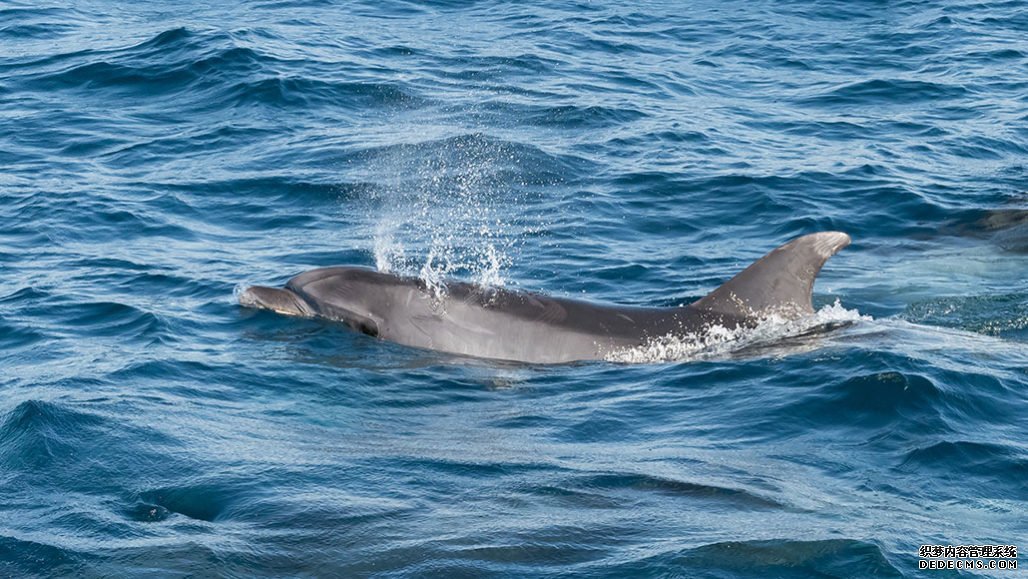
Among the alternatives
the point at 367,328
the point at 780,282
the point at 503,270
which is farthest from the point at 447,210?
the point at 780,282

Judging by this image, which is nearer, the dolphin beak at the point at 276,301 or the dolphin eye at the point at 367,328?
the dolphin eye at the point at 367,328

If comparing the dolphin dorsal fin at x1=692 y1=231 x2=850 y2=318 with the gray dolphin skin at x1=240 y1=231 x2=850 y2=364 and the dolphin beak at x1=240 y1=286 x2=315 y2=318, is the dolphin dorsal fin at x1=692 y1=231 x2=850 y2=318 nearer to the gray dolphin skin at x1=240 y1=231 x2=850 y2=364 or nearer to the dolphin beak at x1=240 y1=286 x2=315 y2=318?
the gray dolphin skin at x1=240 y1=231 x2=850 y2=364

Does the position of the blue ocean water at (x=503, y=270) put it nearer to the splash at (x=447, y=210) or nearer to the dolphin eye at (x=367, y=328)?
the splash at (x=447, y=210)

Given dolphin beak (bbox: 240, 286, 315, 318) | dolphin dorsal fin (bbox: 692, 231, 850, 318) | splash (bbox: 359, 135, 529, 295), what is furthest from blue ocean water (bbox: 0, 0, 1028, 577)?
dolphin dorsal fin (bbox: 692, 231, 850, 318)

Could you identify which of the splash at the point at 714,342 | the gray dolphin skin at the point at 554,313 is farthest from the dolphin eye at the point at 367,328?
the splash at the point at 714,342

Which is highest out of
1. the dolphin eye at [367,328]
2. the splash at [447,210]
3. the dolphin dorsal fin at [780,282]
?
the dolphin dorsal fin at [780,282]

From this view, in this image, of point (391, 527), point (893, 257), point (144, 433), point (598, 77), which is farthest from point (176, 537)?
point (598, 77)

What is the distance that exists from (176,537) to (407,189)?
36.6 ft

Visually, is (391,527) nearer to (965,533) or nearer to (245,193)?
(965,533)

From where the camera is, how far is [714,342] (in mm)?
13094

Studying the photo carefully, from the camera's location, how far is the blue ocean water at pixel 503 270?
30.3 feet

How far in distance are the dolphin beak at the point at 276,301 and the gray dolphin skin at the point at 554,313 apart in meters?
0.33

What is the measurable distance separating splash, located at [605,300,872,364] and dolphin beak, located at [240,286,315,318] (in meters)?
3.11

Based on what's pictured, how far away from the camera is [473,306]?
44.6ft
